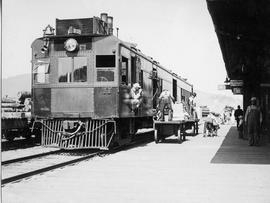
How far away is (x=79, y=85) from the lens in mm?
11742

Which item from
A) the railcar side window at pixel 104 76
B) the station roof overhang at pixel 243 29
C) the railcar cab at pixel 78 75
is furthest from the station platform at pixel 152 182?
the station roof overhang at pixel 243 29

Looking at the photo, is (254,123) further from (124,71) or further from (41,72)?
(41,72)

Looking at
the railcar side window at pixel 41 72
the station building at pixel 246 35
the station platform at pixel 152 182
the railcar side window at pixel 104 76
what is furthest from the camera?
the railcar side window at pixel 41 72

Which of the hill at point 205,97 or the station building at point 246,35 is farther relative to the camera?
the hill at point 205,97

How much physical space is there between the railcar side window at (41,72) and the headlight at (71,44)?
845 mm

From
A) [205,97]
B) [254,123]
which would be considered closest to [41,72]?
[254,123]

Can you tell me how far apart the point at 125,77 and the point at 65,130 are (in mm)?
2493

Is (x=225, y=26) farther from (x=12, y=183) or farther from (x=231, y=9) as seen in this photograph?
(x=12, y=183)

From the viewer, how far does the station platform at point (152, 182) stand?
5.89 m

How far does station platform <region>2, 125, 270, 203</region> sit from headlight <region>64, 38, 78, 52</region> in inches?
136

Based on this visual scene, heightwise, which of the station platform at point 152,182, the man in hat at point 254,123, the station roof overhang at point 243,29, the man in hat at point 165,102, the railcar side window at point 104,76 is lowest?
the station platform at point 152,182

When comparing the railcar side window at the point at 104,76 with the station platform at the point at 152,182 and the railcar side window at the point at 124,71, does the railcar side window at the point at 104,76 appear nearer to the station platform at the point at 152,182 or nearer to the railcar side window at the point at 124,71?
the railcar side window at the point at 124,71

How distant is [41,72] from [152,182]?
6477mm

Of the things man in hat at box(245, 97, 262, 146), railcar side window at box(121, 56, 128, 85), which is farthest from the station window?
man in hat at box(245, 97, 262, 146)
